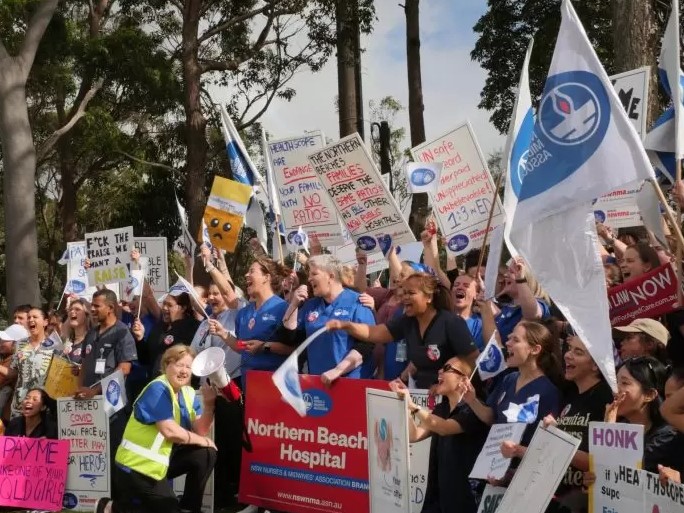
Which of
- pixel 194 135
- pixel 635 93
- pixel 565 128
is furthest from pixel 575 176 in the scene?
pixel 194 135

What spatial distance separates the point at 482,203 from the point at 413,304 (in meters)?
1.60

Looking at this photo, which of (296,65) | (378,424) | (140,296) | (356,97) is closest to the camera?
(378,424)

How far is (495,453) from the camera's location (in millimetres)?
6043

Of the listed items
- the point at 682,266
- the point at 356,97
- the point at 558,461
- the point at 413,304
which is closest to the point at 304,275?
the point at 413,304

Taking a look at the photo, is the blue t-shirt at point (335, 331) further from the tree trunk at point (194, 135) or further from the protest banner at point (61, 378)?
the tree trunk at point (194, 135)

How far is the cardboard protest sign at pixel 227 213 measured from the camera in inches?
437

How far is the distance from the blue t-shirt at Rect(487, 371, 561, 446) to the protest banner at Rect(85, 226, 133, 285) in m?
5.61

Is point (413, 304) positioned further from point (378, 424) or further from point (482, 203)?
point (482, 203)

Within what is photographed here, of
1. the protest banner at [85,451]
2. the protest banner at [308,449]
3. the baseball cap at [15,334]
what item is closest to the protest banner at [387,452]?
the protest banner at [308,449]

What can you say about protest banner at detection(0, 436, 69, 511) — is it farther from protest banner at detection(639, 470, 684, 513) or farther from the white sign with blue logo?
protest banner at detection(639, 470, 684, 513)

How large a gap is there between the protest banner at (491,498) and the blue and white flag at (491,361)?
0.78 meters

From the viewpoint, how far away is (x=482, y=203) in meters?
8.42

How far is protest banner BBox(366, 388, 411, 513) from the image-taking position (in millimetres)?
6680

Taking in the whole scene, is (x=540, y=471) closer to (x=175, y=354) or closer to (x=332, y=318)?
(x=332, y=318)
